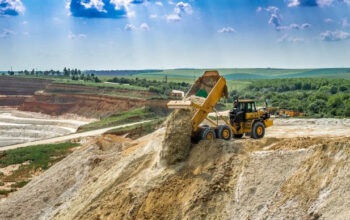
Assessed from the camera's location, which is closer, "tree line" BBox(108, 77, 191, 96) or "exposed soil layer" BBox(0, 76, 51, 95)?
"tree line" BBox(108, 77, 191, 96)

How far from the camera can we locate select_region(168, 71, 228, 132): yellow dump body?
19.0 metres

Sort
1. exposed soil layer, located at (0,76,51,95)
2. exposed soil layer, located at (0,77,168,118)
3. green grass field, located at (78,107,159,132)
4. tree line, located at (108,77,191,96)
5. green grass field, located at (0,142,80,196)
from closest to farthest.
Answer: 1. green grass field, located at (0,142,80,196)
2. green grass field, located at (78,107,159,132)
3. exposed soil layer, located at (0,77,168,118)
4. tree line, located at (108,77,191,96)
5. exposed soil layer, located at (0,76,51,95)

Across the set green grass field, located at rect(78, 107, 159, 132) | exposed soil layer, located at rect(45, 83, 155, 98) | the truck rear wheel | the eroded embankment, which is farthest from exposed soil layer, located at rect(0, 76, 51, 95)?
the truck rear wheel

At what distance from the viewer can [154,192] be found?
15.9 m

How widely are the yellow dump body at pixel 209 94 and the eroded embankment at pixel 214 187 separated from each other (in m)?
1.90

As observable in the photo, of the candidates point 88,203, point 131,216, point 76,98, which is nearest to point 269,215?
point 131,216

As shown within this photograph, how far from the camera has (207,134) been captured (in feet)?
62.4

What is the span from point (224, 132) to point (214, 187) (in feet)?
16.6

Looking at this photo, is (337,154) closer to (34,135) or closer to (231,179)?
(231,179)

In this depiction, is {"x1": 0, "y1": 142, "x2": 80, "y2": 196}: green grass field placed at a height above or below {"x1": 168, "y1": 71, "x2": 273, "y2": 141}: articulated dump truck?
below

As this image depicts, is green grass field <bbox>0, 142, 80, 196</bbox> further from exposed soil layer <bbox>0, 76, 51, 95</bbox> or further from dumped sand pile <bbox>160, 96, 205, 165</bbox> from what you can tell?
exposed soil layer <bbox>0, 76, 51, 95</bbox>

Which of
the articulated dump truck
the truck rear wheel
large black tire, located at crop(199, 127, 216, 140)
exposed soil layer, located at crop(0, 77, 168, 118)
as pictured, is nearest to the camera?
large black tire, located at crop(199, 127, 216, 140)

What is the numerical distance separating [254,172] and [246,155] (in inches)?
48.6

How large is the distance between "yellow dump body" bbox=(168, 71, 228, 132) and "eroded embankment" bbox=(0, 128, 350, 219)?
1898 mm
